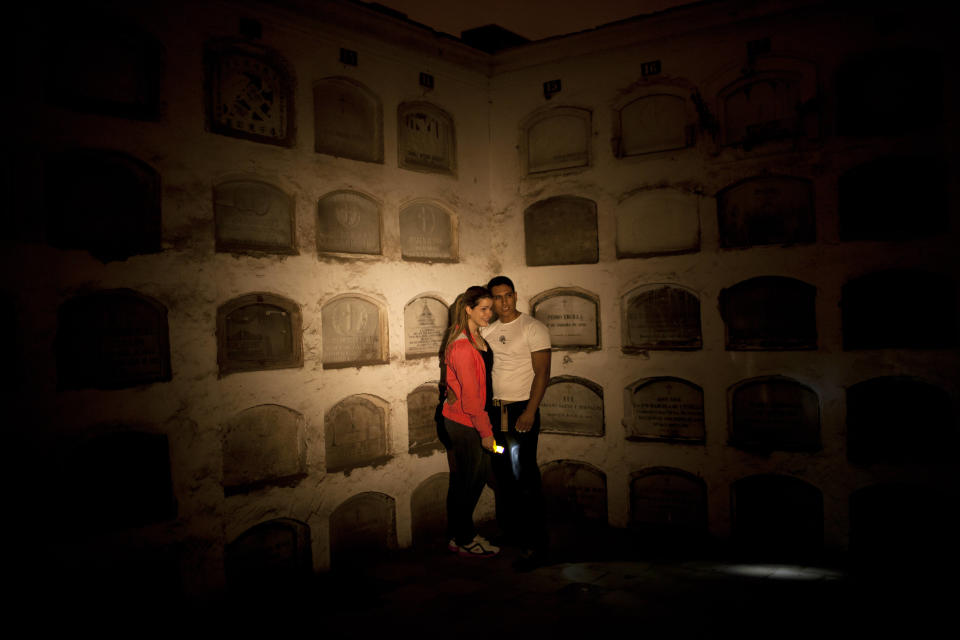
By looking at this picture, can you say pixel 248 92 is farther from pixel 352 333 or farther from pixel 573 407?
pixel 573 407

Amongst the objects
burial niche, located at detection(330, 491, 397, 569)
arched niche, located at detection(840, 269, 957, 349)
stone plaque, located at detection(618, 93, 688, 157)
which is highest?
stone plaque, located at detection(618, 93, 688, 157)

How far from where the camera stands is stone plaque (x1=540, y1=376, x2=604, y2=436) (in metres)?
4.52

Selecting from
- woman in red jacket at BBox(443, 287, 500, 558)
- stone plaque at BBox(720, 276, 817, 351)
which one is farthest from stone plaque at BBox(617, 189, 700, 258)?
woman in red jacket at BBox(443, 287, 500, 558)

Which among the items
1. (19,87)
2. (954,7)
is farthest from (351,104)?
(954,7)

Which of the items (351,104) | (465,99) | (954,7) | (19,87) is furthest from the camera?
(465,99)

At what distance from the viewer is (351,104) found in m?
4.05

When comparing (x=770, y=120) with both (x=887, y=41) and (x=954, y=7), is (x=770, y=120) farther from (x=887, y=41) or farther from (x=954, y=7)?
(x=954, y=7)

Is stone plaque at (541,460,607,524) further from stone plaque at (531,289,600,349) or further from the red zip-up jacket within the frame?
the red zip-up jacket

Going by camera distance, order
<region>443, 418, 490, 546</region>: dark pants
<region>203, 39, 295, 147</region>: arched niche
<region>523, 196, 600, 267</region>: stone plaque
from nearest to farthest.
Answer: <region>203, 39, 295, 147</region>: arched niche → <region>443, 418, 490, 546</region>: dark pants → <region>523, 196, 600, 267</region>: stone plaque

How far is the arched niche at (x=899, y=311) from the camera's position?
11.8 feet

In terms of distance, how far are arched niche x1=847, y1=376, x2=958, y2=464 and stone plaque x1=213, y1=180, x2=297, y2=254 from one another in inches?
141

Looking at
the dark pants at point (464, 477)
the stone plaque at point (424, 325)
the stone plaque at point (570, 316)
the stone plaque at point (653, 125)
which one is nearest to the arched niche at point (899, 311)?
the stone plaque at point (653, 125)

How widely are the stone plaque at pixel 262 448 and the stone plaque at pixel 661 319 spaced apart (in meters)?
2.30

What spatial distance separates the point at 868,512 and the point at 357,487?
3.16m
